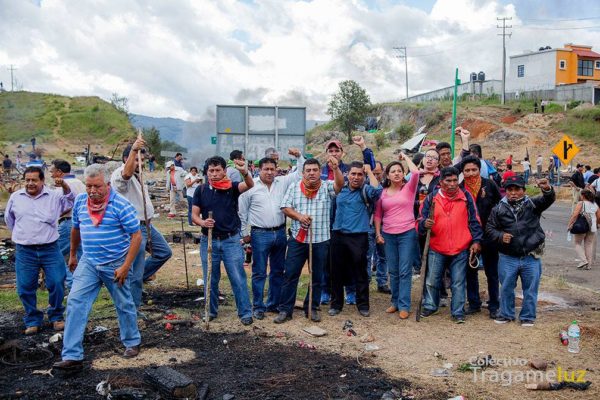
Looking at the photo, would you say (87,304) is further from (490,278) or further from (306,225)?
(490,278)

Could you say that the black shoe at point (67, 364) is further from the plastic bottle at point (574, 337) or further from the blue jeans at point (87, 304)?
the plastic bottle at point (574, 337)

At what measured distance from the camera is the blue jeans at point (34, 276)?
21.5 feet

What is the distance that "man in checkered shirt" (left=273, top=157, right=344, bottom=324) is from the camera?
273 inches

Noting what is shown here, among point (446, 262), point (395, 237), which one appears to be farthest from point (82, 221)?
point (446, 262)

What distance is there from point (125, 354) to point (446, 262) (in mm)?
4051

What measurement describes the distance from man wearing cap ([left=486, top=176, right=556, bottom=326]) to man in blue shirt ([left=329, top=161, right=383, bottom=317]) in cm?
156

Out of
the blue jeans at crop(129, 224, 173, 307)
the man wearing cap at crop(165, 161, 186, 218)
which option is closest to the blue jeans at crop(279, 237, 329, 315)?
the blue jeans at crop(129, 224, 173, 307)

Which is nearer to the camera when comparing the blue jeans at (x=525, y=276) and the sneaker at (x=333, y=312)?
the blue jeans at (x=525, y=276)

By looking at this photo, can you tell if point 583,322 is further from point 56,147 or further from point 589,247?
point 56,147

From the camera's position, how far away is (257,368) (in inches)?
209

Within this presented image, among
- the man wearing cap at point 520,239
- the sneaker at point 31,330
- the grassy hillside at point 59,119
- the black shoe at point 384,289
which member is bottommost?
the sneaker at point 31,330

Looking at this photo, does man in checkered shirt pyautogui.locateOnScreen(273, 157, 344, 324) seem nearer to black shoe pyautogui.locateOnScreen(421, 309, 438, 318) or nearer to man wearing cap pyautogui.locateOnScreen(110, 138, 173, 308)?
black shoe pyautogui.locateOnScreen(421, 309, 438, 318)

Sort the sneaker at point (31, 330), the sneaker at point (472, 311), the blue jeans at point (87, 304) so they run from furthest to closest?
the sneaker at point (472, 311) → the sneaker at point (31, 330) → the blue jeans at point (87, 304)

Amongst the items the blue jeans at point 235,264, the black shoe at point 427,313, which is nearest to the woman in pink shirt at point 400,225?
the black shoe at point 427,313
